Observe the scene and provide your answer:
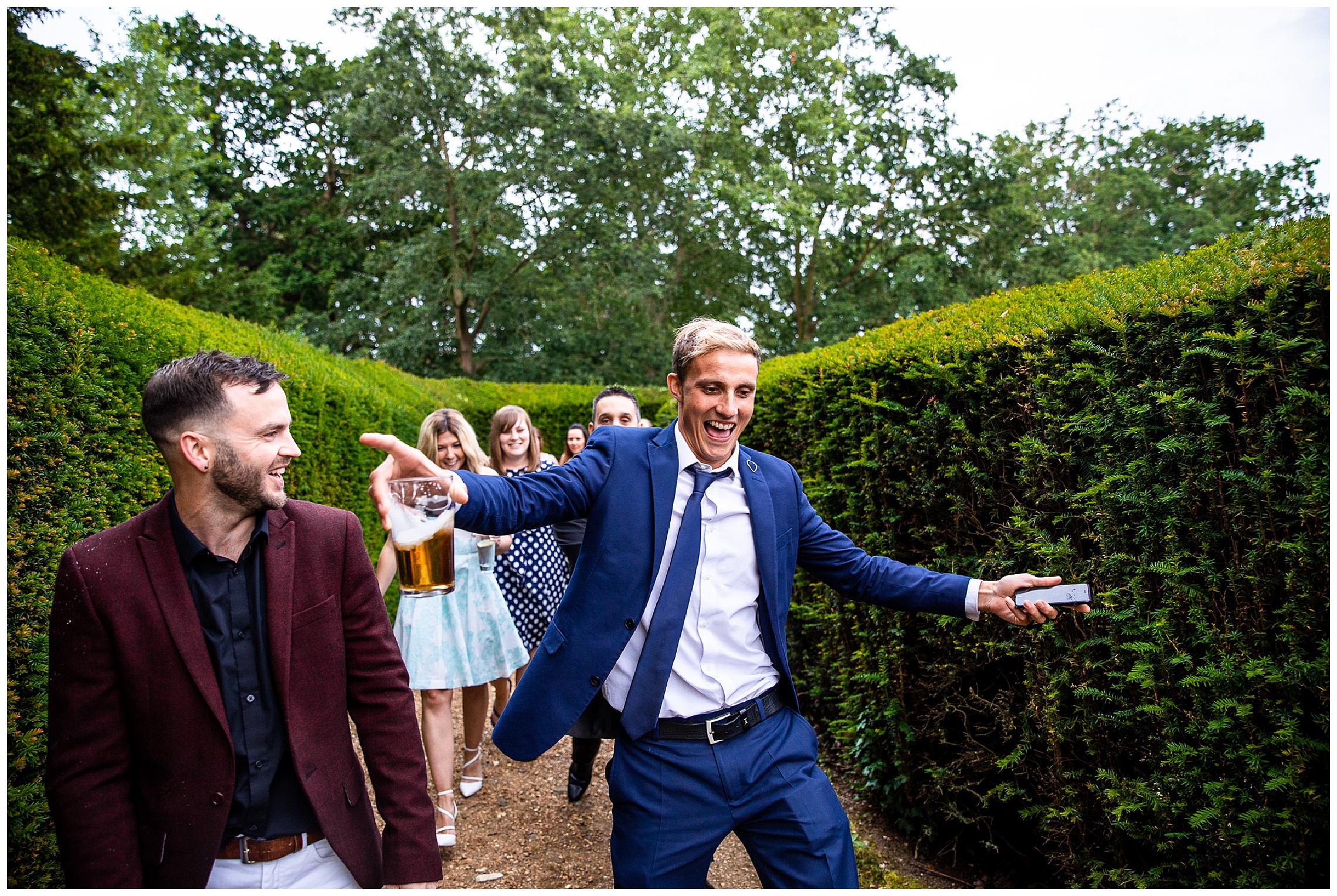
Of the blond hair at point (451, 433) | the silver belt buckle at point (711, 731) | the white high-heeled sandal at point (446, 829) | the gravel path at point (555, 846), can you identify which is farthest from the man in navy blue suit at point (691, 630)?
the blond hair at point (451, 433)

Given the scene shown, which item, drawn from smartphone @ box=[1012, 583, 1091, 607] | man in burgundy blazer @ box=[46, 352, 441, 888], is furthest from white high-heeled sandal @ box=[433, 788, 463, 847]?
smartphone @ box=[1012, 583, 1091, 607]

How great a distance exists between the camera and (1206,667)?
95.3 inches

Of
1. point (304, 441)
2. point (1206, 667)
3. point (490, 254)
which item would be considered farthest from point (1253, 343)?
point (490, 254)

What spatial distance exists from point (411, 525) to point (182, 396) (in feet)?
2.17

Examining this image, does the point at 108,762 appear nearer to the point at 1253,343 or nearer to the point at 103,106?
the point at 1253,343

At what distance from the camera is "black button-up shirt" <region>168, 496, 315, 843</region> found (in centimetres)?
193

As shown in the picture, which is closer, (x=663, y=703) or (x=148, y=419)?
(x=148, y=419)

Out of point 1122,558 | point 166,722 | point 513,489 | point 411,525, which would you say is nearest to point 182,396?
point 411,525

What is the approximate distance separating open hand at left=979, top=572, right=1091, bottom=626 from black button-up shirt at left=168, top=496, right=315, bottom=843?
2.12 m

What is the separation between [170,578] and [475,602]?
3184 mm

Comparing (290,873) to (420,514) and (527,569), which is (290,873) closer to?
(420,514)

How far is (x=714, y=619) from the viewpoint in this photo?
99.1 inches

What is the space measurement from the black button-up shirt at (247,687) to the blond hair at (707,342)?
4.49 feet

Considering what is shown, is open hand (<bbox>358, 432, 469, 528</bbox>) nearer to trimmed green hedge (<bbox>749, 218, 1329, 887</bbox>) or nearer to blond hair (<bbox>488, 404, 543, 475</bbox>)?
trimmed green hedge (<bbox>749, 218, 1329, 887</bbox>)
